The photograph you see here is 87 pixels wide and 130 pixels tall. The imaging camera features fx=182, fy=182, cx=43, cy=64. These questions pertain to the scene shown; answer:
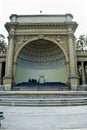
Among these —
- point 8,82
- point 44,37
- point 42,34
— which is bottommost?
Result: point 8,82

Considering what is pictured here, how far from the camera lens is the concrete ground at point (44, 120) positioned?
6.93 meters

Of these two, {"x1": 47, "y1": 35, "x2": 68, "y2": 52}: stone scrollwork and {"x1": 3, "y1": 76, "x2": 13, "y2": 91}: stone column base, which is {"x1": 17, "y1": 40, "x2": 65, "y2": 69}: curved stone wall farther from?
{"x1": 3, "y1": 76, "x2": 13, "y2": 91}: stone column base

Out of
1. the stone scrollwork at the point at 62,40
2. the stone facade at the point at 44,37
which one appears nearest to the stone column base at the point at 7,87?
the stone facade at the point at 44,37

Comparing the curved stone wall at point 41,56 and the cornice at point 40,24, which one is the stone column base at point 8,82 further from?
the cornice at point 40,24

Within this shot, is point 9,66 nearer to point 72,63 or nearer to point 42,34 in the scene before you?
point 42,34

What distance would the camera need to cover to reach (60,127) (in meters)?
6.93

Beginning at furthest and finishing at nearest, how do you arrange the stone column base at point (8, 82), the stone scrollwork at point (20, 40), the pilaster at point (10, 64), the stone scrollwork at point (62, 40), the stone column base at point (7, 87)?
the stone scrollwork at point (20, 40) < the stone scrollwork at point (62, 40) < the pilaster at point (10, 64) < the stone column base at point (8, 82) < the stone column base at point (7, 87)

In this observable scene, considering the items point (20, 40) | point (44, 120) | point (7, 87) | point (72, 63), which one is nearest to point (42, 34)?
point (20, 40)

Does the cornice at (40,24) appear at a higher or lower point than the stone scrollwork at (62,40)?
higher

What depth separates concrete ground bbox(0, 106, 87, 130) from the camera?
6.93 metres

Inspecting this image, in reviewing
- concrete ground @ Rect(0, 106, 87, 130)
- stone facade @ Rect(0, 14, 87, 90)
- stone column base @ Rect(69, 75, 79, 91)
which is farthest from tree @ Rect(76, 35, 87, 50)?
concrete ground @ Rect(0, 106, 87, 130)

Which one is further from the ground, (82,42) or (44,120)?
(82,42)

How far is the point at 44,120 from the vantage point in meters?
7.75

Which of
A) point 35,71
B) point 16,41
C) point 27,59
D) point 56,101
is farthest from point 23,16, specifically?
point 56,101
